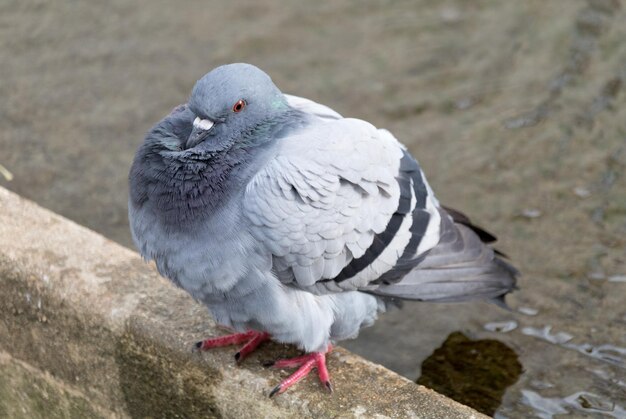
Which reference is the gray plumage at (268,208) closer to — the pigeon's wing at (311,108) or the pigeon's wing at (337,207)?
the pigeon's wing at (337,207)

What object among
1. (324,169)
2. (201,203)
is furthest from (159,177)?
(324,169)

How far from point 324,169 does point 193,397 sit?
3.83 ft

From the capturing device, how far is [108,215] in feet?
22.6

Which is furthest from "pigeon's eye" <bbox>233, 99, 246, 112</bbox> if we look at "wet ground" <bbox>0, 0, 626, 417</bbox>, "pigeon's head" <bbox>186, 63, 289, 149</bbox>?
"wet ground" <bbox>0, 0, 626, 417</bbox>

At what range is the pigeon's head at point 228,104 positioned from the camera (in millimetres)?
4023

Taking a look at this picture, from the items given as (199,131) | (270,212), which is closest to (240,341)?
(270,212)

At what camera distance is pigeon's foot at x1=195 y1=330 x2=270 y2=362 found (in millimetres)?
4320

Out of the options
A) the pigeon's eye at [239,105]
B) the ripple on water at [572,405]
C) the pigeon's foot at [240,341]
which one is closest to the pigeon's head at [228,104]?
the pigeon's eye at [239,105]

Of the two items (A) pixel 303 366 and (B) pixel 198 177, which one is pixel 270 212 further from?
(A) pixel 303 366

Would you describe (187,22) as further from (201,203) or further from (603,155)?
(201,203)

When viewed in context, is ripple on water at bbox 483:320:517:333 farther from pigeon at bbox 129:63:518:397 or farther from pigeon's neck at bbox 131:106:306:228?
pigeon's neck at bbox 131:106:306:228

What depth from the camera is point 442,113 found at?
784 centimetres

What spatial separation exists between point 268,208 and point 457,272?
128 cm

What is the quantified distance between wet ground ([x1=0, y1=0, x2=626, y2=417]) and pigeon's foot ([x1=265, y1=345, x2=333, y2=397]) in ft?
4.55
